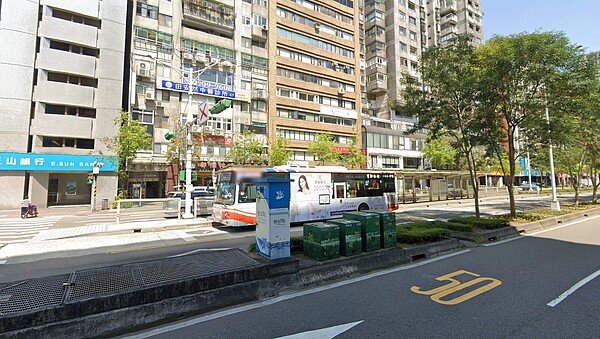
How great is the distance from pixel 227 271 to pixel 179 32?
36.4 meters

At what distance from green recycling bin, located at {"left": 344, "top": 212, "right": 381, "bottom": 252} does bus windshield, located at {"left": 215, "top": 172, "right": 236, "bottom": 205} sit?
24.1ft

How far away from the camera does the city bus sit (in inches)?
503

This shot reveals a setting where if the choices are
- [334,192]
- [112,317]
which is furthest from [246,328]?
[334,192]

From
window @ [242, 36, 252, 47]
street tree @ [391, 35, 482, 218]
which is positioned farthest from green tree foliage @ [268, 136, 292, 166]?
street tree @ [391, 35, 482, 218]

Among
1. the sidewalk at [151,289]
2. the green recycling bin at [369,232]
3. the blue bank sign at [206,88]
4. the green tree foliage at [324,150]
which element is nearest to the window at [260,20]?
the blue bank sign at [206,88]

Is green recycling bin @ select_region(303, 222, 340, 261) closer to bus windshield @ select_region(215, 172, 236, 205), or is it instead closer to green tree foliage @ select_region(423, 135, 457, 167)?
bus windshield @ select_region(215, 172, 236, 205)

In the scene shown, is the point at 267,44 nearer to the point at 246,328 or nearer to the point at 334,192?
the point at 334,192

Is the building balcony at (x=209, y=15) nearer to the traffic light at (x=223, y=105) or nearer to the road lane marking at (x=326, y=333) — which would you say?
the traffic light at (x=223, y=105)

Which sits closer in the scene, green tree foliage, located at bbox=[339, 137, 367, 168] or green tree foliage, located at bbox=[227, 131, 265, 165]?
green tree foliage, located at bbox=[227, 131, 265, 165]

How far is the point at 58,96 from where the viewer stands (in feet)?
87.5

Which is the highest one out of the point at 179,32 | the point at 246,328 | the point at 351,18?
the point at 351,18

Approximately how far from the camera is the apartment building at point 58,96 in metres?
25.0

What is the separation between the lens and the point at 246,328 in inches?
154

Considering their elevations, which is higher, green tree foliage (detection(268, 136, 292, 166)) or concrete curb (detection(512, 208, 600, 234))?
green tree foliage (detection(268, 136, 292, 166))
